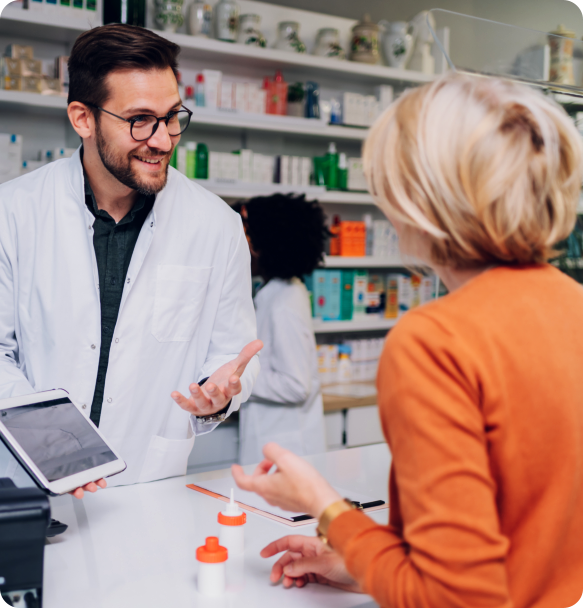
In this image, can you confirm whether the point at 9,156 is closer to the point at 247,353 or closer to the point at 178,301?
the point at 178,301

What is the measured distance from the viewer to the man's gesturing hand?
1468 millimetres

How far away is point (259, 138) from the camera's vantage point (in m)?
3.85

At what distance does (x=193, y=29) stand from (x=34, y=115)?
38.1 inches

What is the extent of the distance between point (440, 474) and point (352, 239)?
3.46 m

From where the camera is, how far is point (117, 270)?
1.84 m

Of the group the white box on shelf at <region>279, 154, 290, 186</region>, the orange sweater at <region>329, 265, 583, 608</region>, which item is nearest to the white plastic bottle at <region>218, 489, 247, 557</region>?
the orange sweater at <region>329, 265, 583, 608</region>

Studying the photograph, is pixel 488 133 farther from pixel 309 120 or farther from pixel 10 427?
pixel 309 120

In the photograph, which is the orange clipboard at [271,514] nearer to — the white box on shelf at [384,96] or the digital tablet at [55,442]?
the digital tablet at [55,442]

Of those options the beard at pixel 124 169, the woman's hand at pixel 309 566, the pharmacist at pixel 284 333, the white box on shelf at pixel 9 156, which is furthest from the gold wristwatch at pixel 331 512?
the white box on shelf at pixel 9 156

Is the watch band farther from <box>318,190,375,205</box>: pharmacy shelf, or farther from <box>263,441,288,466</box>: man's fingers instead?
<box>318,190,375,205</box>: pharmacy shelf

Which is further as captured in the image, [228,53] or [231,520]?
[228,53]

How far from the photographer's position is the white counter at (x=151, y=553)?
105cm

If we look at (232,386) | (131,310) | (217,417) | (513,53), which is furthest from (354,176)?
(232,386)

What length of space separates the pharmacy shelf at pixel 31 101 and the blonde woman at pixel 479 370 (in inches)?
104
